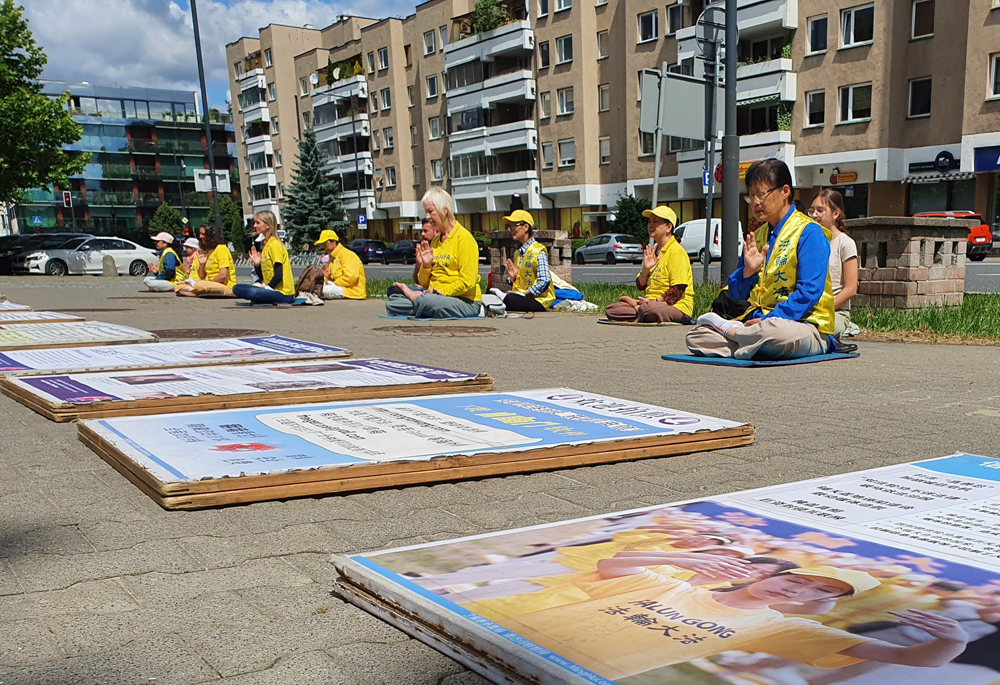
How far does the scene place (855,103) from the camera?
123 ft

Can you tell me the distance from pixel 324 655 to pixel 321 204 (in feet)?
217

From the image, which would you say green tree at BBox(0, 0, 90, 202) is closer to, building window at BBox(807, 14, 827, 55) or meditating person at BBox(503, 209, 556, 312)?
meditating person at BBox(503, 209, 556, 312)

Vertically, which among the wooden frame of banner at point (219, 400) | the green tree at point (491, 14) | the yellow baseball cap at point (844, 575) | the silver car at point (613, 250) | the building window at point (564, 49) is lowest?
the silver car at point (613, 250)

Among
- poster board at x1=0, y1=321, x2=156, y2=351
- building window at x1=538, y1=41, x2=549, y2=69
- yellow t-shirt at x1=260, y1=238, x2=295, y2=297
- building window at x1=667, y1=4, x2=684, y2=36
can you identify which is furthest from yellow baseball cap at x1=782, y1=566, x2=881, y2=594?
building window at x1=538, y1=41, x2=549, y2=69

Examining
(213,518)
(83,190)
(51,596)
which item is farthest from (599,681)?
(83,190)

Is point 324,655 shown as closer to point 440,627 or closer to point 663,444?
point 440,627

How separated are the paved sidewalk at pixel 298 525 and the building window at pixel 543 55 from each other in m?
49.9

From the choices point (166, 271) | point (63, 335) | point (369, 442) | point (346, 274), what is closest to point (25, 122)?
point (166, 271)

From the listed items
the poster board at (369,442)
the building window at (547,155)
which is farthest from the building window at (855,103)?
the poster board at (369,442)

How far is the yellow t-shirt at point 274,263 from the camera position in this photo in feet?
47.6

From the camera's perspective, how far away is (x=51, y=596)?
7.71 ft

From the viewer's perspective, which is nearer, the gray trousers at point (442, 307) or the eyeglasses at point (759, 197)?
the eyeglasses at point (759, 197)

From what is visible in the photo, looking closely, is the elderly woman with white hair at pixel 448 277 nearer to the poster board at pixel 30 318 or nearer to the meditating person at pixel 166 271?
the poster board at pixel 30 318

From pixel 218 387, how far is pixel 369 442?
1.76 metres
